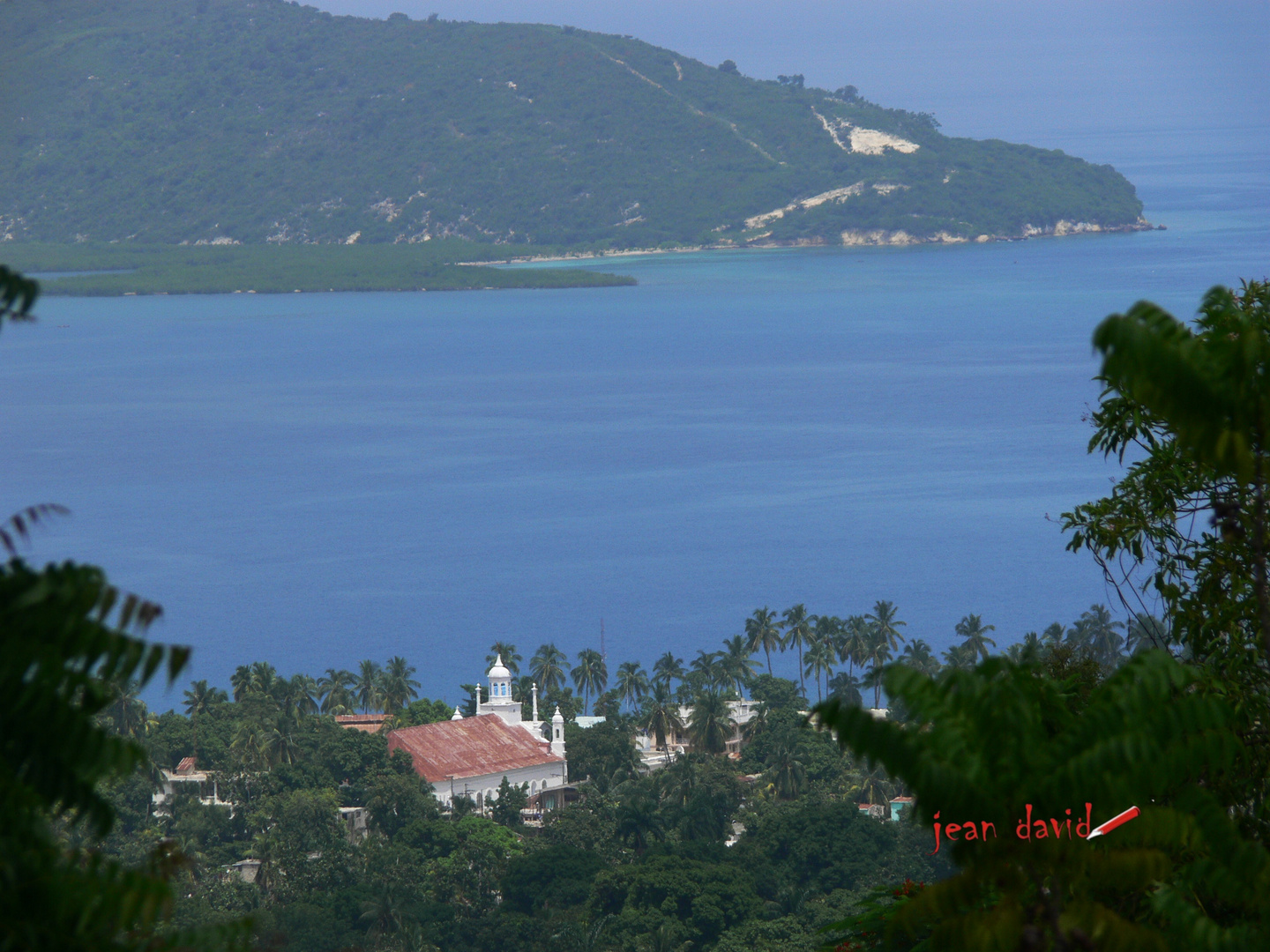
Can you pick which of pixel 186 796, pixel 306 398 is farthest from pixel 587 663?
pixel 306 398

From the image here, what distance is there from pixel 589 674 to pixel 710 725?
19.5 m

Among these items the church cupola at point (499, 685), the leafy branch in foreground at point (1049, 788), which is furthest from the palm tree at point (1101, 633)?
the leafy branch in foreground at point (1049, 788)

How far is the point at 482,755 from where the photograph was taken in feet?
232

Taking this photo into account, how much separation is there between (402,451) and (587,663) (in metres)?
76.5

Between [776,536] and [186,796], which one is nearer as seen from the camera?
[186,796]

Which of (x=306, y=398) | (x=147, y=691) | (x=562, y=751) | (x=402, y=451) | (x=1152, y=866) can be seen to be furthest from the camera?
(x=306, y=398)

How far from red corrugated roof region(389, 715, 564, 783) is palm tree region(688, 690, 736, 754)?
642cm

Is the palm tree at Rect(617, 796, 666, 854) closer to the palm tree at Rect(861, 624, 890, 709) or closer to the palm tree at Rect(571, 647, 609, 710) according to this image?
the palm tree at Rect(571, 647, 609, 710)

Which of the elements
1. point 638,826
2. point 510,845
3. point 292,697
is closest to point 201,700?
point 292,697

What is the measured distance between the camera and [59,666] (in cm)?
635

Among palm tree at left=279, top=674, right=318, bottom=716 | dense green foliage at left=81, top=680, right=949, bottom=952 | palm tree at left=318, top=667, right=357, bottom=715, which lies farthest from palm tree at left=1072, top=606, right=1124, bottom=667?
palm tree at left=279, top=674, right=318, bottom=716

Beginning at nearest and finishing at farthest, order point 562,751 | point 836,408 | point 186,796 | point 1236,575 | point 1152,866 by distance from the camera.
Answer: point 1152,866 → point 1236,575 → point 186,796 → point 562,751 → point 836,408

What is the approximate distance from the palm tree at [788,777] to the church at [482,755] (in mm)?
11012

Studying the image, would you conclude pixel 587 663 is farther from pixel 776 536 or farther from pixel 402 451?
pixel 402 451
